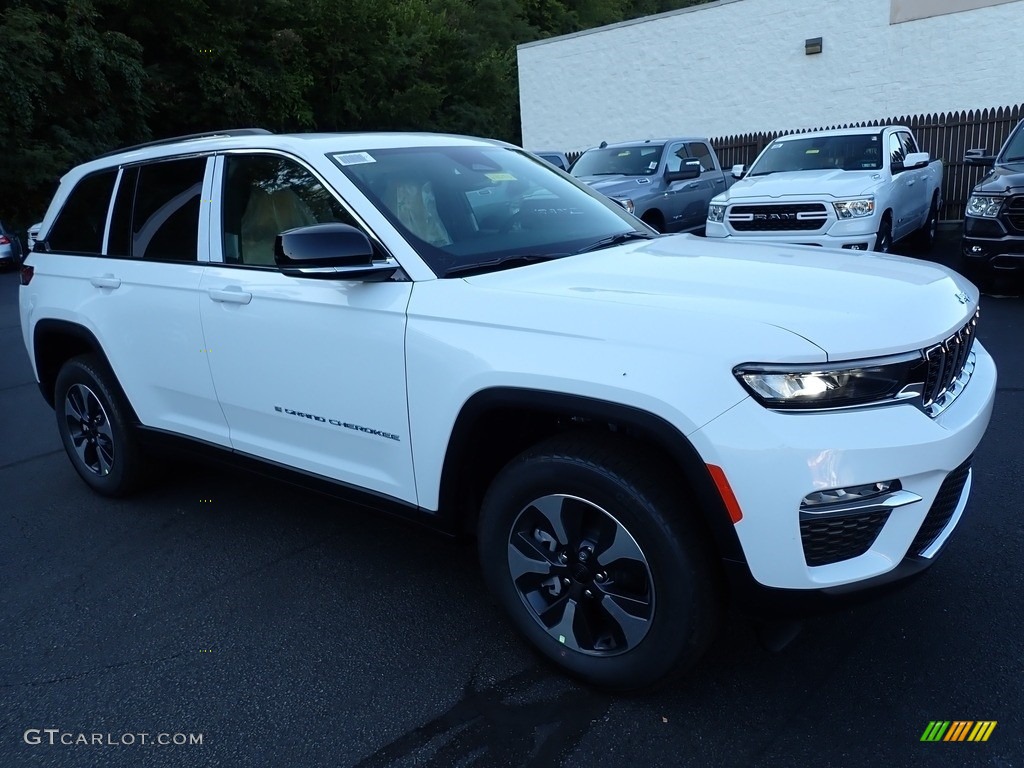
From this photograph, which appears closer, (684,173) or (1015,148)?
(1015,148)

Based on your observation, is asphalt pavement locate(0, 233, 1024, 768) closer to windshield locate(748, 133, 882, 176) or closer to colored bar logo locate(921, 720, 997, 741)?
colored bar logo locate(921, 720, 997, 741)

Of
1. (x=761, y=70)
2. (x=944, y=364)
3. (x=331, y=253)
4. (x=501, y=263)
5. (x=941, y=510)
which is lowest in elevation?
(x=941, y=510)

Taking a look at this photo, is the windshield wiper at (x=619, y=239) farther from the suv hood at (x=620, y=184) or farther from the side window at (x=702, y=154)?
the side window at (x=702, y=154)

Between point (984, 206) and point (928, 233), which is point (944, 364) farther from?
point (928, 233)

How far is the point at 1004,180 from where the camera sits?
26.5ft

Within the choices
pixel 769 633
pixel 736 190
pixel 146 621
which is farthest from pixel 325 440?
pixel 736 190

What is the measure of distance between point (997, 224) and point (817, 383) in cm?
711

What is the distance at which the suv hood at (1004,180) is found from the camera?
26.0 feet

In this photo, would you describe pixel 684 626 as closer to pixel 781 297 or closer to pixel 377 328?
pixel 781 297

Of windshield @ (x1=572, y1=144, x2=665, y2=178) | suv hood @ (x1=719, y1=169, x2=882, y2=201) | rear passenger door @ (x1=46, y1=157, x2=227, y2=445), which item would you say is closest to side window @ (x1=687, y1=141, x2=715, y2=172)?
windshield @ (x1=572, y1=144, x2=665, y2=178)

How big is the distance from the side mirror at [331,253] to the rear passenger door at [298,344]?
7cm

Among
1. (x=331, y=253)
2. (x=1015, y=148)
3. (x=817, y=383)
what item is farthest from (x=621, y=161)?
(x=817, y=383)

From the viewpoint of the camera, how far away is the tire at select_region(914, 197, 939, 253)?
11867mm

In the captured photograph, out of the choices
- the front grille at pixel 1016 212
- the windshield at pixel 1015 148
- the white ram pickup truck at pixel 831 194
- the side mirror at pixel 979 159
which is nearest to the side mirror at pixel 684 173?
the white ram pickup truck at pixel 831 194
